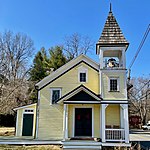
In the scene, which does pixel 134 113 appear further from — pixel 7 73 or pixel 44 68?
pixel 7 73

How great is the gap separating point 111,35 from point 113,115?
20.3 feet

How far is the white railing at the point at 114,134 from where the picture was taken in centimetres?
1366

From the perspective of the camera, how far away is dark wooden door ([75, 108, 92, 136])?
49.1ft

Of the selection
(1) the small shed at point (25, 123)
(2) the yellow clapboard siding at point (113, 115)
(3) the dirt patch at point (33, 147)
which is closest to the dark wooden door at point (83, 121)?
(2) the yellow clapboard siding at point (113, 115)

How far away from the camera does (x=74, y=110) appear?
1534 centimetres

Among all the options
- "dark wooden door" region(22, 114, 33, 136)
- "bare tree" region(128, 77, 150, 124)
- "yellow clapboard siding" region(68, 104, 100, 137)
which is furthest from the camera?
"bare tree" region(128, 77, 150, 124)

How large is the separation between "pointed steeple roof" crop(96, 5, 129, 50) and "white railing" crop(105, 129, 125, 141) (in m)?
6.26

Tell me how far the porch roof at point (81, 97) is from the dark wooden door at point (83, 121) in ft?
3.82

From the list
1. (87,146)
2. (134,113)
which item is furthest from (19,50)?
(134,113)

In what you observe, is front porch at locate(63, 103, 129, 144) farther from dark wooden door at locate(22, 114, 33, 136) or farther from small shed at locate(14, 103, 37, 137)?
dark wooden door at locate(22, 114, 33, 136)

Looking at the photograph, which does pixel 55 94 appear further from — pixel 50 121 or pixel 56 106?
pixel 50 121

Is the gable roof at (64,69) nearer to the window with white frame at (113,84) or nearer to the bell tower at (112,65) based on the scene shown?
the bell tower at (112,65)

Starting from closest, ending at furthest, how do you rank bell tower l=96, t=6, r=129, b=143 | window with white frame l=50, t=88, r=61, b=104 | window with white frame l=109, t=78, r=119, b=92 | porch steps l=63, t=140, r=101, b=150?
porch steps l=63, t=140, r=101, b=150 → bell tower l=96, t=6, r=129, b=143 → window with white frame l=109, t=78, r=119, b=92 → window with white frame l=50, t=88, r=61, b=104

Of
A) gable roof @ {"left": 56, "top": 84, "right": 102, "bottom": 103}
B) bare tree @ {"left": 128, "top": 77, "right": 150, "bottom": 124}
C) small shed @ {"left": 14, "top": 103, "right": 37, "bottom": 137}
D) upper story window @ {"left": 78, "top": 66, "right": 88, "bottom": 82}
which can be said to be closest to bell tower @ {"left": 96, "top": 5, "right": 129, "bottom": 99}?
gable roof @ {"left": 56, "top": 84, "right": 102, "bottom": 103}
